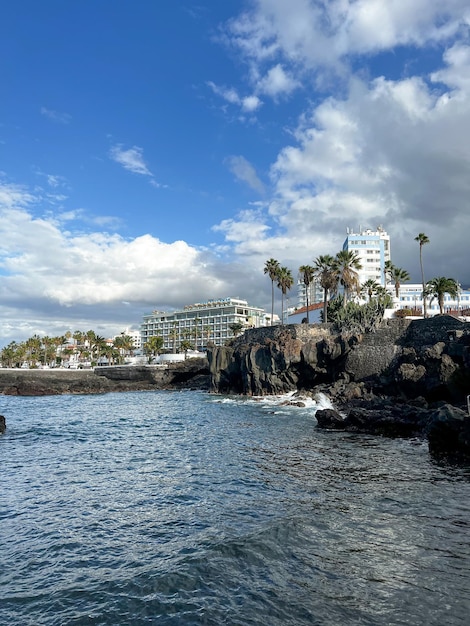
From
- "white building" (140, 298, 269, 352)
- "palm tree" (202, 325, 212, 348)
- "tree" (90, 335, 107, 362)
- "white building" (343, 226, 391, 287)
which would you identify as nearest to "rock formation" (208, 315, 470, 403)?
"white building" (343, 226, 391, 287)

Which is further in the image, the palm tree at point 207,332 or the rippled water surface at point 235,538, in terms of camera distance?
the palm tree at point 207,332

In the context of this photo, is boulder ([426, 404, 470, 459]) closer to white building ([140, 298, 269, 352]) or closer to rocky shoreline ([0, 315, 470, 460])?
rocky shoreline ([0, 315, 470, 460])

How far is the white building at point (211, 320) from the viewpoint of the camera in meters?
176

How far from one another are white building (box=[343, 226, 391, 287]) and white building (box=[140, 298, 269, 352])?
6017 centimetres

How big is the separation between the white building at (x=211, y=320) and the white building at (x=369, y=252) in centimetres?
6017

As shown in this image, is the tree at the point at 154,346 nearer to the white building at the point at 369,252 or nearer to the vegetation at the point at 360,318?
the white building at the point at 369,252

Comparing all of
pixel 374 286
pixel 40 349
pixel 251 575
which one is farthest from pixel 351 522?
pixel 40 349

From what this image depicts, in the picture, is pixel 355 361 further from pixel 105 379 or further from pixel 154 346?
pixel 154 346

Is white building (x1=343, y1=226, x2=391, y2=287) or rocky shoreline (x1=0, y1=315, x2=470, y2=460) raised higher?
white building (x1=343, y1=226, x2=391, y2=287)

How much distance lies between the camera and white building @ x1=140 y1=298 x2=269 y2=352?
175938 millimetres

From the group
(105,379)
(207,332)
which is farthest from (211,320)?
(105,379)

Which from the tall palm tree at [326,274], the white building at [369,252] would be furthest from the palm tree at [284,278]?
the white building at [369,252]

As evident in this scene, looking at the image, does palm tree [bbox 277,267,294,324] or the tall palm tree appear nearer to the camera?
the tall palm tree

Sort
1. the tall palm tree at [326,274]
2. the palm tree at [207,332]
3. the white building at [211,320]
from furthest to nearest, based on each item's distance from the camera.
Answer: the white building at [211,320]
the palm tree at [207,332]
the tall palm tree at [326,274]
